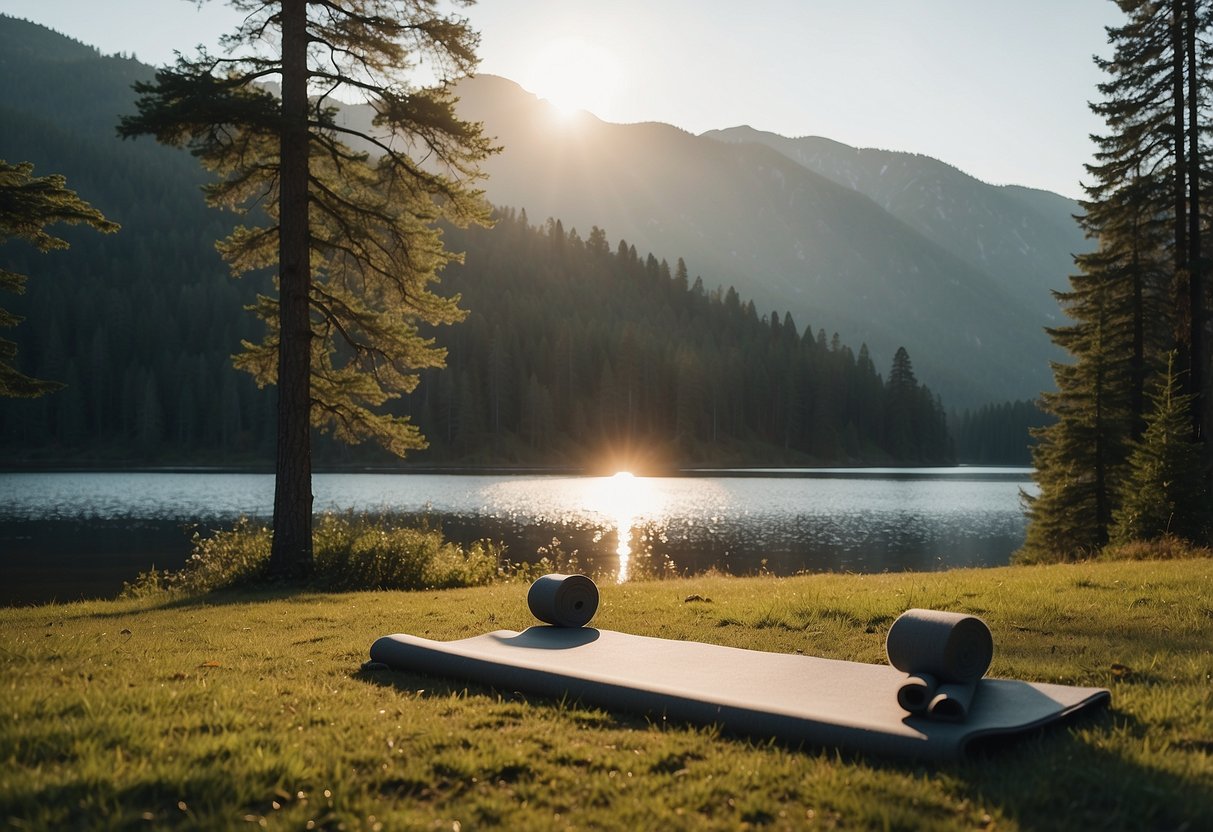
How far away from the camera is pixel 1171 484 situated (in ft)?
65.8

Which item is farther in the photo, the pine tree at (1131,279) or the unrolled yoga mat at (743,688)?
the pine tree at (1131,279)

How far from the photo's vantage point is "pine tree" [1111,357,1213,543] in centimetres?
1972

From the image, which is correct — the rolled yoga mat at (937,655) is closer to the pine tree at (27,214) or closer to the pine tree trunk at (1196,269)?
the pine tree at (27,214)

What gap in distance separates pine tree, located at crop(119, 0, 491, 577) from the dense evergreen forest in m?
82.9

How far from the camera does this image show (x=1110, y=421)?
25.2m

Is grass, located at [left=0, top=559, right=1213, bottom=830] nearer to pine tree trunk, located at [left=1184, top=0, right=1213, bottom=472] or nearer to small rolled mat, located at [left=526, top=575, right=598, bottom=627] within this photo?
small rolled mat, located at [left=526, top=575, right=598, bottom=627]

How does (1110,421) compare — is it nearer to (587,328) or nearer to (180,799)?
(180,799)

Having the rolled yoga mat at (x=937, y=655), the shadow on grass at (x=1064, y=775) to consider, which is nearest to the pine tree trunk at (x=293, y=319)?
the shadow on grass at (x=1064, y=775)

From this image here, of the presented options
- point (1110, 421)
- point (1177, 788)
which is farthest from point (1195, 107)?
point (1177, 788)

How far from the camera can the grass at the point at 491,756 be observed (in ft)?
12.9

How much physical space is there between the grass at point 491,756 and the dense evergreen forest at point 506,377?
92991mm

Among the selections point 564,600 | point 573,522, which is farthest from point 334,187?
point 573,522

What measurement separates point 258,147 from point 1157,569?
17040 millimetres

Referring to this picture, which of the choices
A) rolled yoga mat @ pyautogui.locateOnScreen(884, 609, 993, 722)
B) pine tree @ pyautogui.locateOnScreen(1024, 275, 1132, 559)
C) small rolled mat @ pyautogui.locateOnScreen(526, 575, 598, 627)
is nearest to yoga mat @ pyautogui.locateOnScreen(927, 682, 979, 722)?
rolled yoga mat @ pyautogui.locateOnScreen(884, 609, 993, 722)
